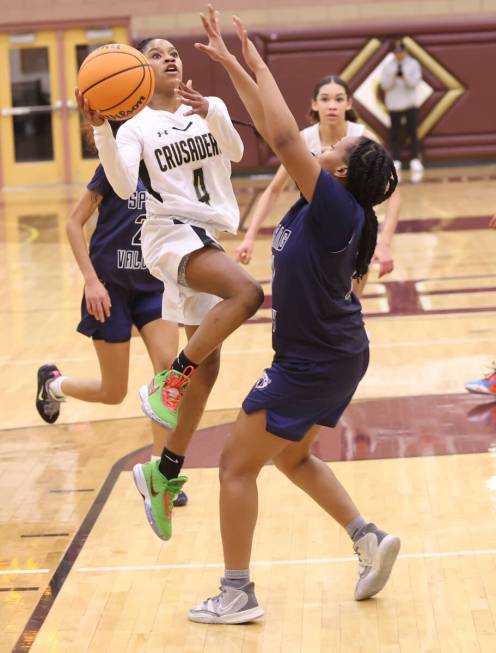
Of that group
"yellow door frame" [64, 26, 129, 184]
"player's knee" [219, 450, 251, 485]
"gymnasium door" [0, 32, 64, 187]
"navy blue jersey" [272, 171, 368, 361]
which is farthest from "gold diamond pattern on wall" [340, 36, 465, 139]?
"player's knee" [219, 450, 251, 485]

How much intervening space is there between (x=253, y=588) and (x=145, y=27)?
17093 millimetres

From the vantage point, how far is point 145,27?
20.2 metres

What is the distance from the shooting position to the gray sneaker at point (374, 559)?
4332 mm

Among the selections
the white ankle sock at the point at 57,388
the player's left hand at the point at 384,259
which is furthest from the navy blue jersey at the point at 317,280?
the white ankle sock at the point at 57,388

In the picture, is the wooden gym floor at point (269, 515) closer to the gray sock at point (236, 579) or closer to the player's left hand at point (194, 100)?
the gray sock at point (236, 579)

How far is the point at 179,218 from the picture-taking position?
187 inches

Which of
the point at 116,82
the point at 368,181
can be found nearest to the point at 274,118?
the point at 368,181

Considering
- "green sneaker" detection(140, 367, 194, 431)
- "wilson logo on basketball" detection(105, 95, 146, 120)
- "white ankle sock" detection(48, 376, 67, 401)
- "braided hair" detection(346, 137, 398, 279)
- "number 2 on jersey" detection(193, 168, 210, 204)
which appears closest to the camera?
"braided hair" detection(346, 137, 398, 279)

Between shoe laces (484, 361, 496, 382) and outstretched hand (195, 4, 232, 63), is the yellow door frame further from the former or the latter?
outstretched hand (195, 4, 232, 63)

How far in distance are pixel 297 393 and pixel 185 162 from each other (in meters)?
1.19

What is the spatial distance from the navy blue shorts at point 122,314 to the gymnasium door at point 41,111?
596 inches

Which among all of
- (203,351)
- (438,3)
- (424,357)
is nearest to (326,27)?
(438,3)

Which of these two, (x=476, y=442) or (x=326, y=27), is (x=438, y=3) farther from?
(x=476, y=442)

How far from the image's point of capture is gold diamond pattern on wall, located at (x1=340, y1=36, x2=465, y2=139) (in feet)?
65.1
